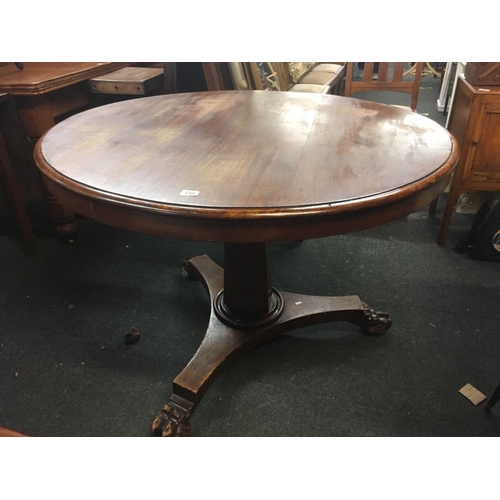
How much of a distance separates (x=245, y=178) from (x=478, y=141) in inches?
59.1

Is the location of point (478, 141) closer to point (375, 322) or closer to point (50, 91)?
point (375, 322)

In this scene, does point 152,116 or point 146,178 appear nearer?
point 146,178

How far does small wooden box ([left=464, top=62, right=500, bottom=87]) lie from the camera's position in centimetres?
189

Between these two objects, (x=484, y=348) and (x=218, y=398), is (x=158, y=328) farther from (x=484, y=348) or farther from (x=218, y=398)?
(x=484, y=348)

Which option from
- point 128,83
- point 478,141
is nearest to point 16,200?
point 128,83

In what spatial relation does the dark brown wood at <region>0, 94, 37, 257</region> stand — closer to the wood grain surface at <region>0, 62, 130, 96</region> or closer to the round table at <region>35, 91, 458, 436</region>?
the wood grain surface at <region>0, 62, 130, 96</region>

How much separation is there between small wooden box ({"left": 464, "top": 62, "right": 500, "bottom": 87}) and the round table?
76 cm

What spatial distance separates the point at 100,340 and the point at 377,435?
108cm

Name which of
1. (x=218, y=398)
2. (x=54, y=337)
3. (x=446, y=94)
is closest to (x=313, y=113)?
(x=218, y=398)

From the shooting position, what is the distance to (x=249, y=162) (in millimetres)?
1058

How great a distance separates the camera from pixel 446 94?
13.7 ft

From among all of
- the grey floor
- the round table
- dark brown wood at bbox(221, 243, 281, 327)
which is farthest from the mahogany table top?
the grey floor

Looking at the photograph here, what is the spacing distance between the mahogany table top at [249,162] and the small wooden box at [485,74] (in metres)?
0.76

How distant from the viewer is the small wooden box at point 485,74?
1.89 m
